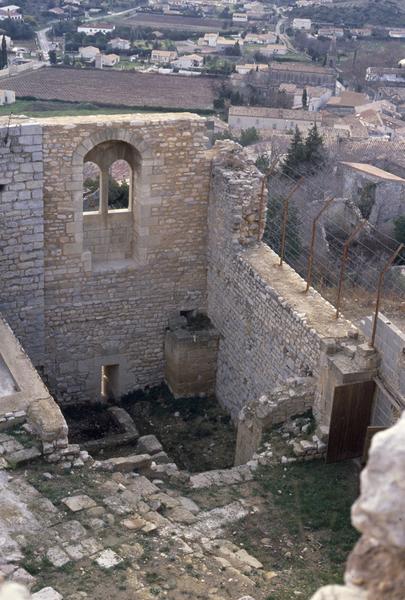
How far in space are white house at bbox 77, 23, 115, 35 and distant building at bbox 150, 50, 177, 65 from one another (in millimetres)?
15091

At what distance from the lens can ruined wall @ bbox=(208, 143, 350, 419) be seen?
11.3m

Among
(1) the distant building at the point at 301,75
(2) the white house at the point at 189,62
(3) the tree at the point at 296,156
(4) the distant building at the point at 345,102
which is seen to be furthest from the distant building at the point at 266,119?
(2) the white house at the point at 189,62

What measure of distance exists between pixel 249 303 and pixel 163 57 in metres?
80.6

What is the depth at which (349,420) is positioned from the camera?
1031cm

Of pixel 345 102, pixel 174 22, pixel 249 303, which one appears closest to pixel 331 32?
pixel 174 22

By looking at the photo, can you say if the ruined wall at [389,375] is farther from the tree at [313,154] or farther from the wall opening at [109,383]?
the tree at [313,154]

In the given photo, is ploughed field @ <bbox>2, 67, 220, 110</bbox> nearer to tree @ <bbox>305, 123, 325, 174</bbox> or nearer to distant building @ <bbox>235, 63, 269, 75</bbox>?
distant building @ <bbox>235, 63, 269, 75</bbox>

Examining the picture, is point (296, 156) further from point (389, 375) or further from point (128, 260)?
point (389, 375)

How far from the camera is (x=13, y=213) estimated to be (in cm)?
1248

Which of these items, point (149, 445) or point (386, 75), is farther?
point (386, 75)

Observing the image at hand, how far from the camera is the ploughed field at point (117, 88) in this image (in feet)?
218

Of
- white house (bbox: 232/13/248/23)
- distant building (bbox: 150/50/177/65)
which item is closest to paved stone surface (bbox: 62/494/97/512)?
distant building (bbox: 150/50/177/65)

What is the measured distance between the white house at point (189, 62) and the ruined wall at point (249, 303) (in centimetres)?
7554

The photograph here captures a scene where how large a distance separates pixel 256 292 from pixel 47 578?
5.92 metres
